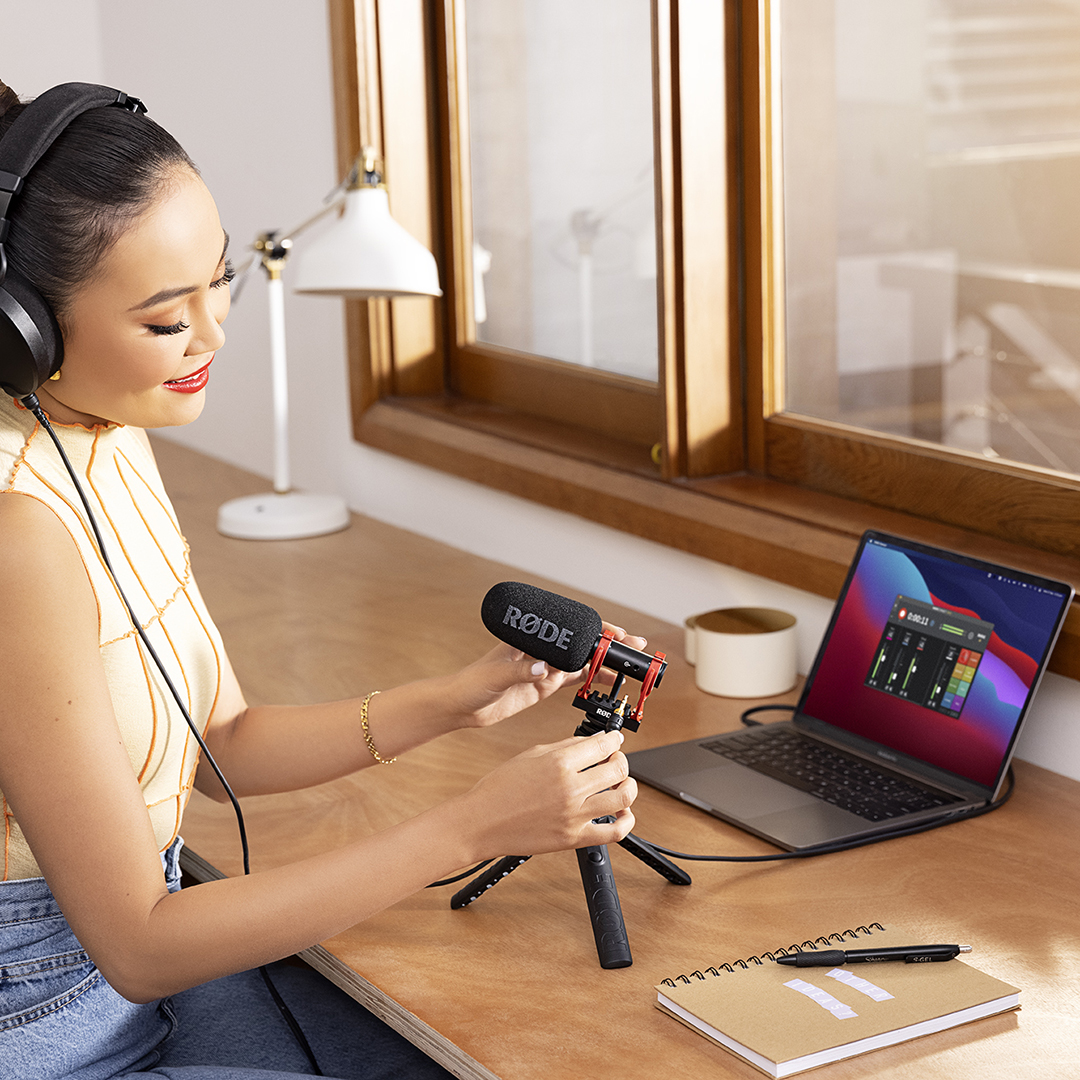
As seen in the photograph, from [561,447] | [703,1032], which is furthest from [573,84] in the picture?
[703,1032]

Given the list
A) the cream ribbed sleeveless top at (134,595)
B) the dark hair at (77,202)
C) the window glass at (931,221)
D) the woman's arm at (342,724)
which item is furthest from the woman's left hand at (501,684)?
the window glass at (931,221)

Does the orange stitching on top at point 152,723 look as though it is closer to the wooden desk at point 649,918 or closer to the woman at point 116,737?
the woman at point 116,737

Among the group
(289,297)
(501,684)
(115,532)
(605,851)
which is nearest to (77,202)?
(115,532)

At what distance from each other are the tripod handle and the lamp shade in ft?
3.20

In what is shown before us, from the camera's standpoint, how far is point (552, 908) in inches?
39.9

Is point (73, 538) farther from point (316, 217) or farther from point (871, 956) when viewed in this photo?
point (316, 217)

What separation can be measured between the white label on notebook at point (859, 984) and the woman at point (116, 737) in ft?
0.54

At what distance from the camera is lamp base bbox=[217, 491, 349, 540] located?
2.12 m

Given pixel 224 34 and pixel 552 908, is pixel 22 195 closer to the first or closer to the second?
pixel 552 908

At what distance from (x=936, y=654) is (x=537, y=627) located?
46 centimetres

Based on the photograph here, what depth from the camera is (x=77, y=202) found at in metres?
0.85

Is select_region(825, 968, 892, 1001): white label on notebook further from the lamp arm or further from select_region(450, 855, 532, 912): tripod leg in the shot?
the lamp arm

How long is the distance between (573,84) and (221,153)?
3.02ft

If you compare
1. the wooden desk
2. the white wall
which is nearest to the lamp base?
the white wall
